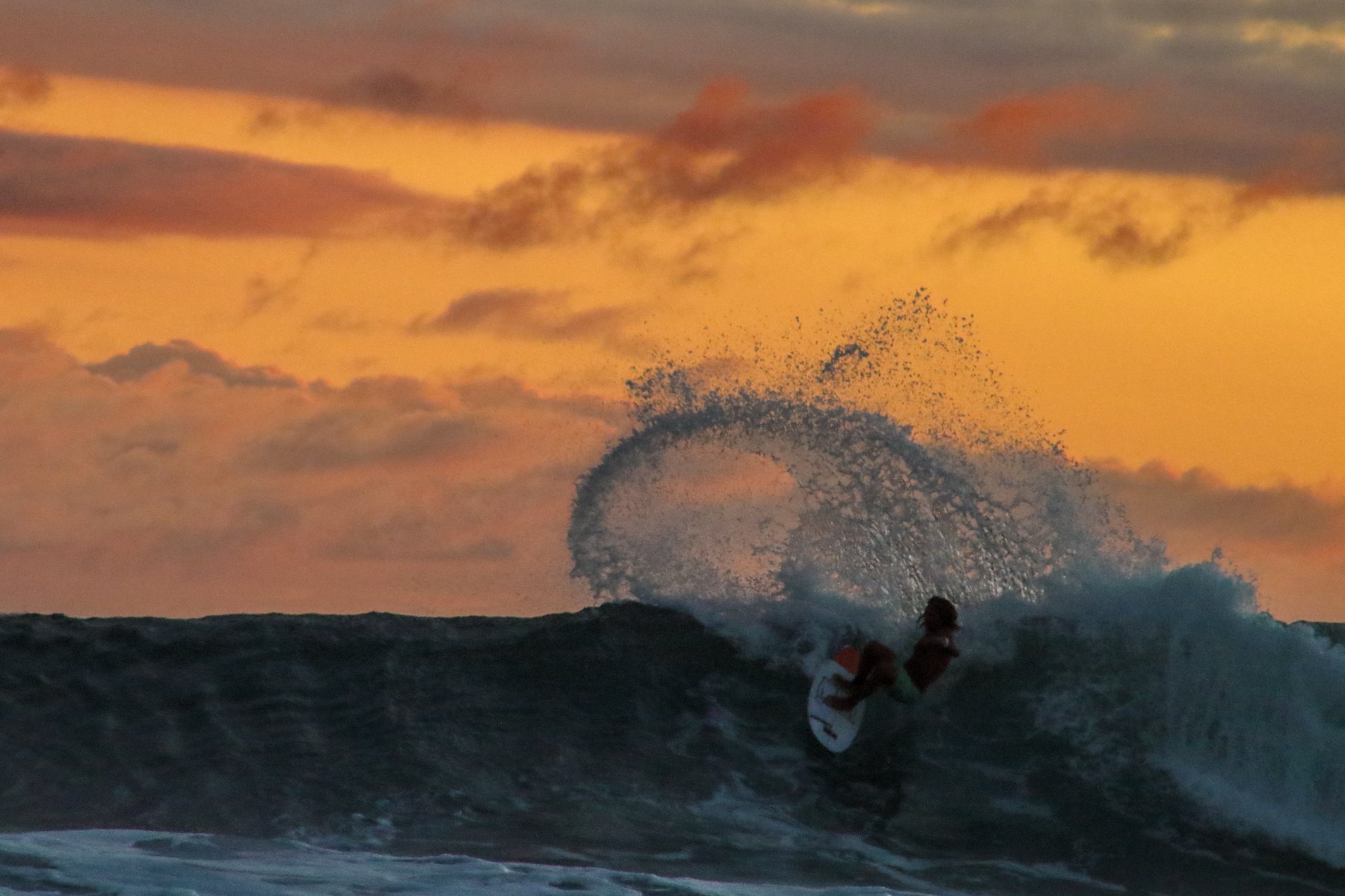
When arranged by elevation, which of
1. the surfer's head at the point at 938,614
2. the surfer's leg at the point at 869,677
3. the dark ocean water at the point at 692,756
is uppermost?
the surfer's head at the point at 938,614

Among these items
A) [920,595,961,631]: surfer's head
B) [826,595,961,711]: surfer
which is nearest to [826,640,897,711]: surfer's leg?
[826,595,961,711]: surfer

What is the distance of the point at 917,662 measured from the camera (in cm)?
1400

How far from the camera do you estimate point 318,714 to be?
48.6 feet

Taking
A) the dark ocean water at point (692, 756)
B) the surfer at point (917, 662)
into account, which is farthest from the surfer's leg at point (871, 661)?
the dark ocean water at point (692, 756)

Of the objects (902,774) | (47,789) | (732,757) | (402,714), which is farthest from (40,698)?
(902,774)

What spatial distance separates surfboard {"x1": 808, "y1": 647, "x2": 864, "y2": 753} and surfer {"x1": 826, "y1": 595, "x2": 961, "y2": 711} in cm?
15

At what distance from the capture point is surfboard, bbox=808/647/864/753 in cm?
1427

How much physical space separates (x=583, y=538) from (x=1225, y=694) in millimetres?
6917

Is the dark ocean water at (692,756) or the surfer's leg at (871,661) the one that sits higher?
the surfer's leg at (871,661)

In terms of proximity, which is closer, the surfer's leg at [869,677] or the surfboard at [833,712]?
the surfer's leg at [869,677]

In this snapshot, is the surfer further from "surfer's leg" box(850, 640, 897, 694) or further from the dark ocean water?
the dark ocean water

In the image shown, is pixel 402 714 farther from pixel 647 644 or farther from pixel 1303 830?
pixel 1303 830

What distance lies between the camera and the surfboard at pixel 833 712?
1427 centimetres

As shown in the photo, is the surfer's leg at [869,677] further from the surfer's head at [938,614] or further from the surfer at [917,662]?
the surfer's head at [938,614]
